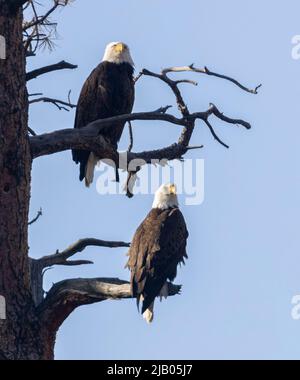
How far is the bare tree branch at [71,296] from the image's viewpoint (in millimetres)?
7672

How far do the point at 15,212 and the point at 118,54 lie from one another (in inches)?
124

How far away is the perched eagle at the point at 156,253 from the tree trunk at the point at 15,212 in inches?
35.2

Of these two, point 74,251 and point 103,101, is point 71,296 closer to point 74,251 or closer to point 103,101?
point 74,251

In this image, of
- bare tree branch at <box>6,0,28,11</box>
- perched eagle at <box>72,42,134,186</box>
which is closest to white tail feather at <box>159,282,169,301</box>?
perched eagle at <box>72,42,134,186</box>

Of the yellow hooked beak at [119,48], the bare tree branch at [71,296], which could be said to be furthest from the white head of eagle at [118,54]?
the bare tree branch at [71,296]

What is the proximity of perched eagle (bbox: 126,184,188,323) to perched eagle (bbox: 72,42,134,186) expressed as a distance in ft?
2.33

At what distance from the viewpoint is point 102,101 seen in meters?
10.1

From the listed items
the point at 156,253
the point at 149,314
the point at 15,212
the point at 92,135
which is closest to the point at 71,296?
the point at 15,212

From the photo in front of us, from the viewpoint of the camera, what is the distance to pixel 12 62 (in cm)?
788

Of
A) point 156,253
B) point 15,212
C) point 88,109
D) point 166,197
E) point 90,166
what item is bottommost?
point 156,253

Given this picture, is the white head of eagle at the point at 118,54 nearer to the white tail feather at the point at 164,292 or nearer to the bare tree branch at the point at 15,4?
the white tail feather at the point at 164,292
